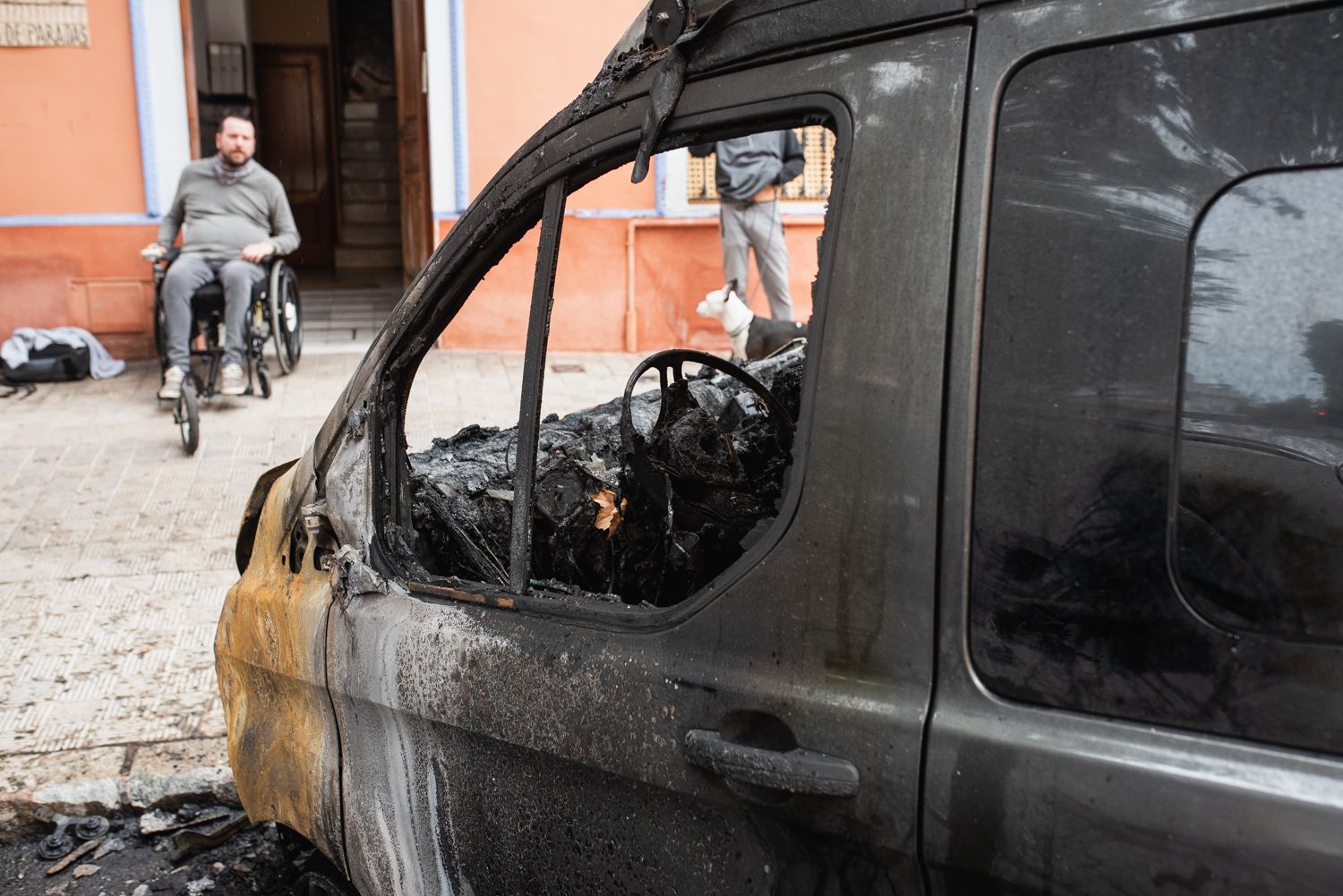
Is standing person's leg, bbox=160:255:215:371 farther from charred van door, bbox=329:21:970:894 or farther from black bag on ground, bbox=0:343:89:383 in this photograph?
charred van door, bbox=329:21:970:894

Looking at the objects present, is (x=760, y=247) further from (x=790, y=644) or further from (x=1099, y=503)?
(x=1099, y=503)

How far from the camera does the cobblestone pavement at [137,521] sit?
420 cm

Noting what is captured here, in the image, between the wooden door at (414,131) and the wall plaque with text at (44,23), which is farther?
the wooden door at (414,131)

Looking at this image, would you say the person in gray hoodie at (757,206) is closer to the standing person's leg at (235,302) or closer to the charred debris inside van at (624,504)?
the standing person's leg at (235,302)

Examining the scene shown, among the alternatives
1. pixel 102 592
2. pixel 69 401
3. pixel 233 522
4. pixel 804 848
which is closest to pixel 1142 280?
pixel 804 848

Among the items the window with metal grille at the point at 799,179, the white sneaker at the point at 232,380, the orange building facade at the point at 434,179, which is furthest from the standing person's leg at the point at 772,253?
the white sneaker at the point at 232,380

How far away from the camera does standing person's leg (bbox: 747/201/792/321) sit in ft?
29.2

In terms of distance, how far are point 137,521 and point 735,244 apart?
4.79 m

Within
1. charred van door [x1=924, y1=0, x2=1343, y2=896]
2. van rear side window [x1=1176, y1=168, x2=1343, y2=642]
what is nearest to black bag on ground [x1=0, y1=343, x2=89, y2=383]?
charred van door [x1=924, y1=0, x2=1343, y2=896]

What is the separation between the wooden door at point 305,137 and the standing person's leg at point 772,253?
25.1ft

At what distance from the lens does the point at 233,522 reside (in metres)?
6.05

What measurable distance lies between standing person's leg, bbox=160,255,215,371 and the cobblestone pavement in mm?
451

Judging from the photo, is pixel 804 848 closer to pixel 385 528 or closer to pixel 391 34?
pixel 385 528

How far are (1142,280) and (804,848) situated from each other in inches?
32.5
